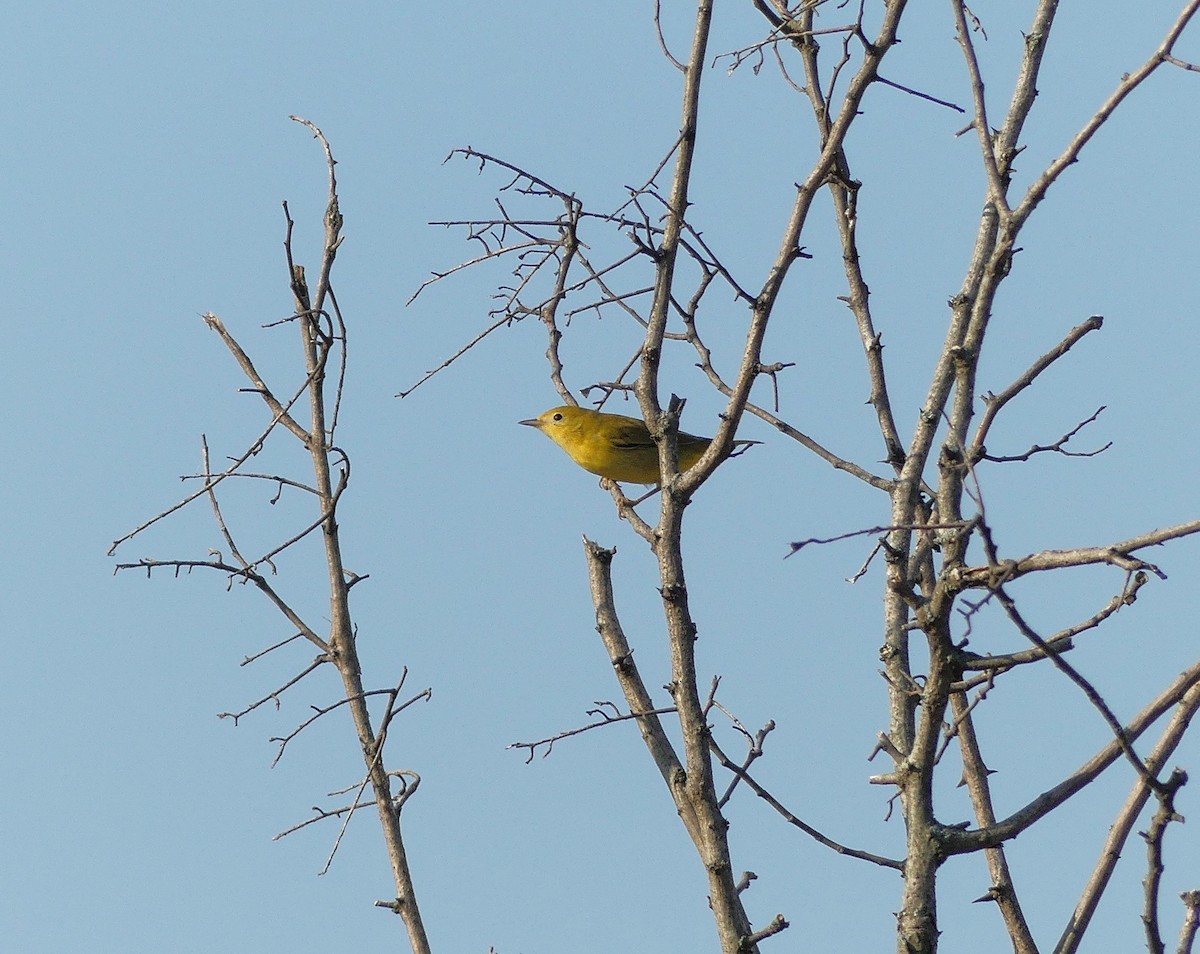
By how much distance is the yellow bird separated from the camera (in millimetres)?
8828

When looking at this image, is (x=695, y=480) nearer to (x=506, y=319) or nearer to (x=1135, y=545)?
(x=506, y=319)

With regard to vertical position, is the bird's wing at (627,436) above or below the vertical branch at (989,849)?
above

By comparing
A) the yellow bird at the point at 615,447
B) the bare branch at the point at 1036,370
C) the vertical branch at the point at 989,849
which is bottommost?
the vertical branch at the point at 989,849

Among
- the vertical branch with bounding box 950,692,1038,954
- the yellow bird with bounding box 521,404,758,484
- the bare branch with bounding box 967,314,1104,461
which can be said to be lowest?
the vertical branch with bounding box 950,692,1038,954

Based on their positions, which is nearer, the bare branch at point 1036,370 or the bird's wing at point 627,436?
the bare branch at point 1036,370

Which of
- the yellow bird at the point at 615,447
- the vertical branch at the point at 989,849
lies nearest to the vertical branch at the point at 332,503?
the vertical branch at the point at 989,849

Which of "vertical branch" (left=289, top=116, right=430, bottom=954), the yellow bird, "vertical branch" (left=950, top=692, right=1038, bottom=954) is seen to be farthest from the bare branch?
the yellow bird

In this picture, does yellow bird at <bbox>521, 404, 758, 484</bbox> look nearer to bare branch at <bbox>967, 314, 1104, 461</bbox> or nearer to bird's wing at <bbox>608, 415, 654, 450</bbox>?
bird's wing at <bbox>608, 415, 654, 450</bbox>

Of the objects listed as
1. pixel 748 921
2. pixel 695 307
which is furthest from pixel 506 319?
pixel 748 921

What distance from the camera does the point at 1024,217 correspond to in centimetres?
382

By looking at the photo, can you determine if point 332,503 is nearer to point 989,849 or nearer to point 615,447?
point 989,849

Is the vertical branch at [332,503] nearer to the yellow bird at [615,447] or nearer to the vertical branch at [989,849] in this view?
the vertical branch at [989,849]

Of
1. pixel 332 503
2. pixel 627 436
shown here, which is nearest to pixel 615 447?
pixel 627 436

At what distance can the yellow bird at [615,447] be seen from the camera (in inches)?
348
